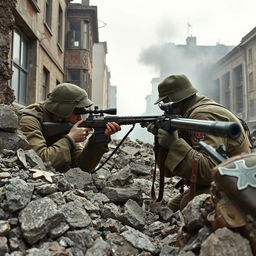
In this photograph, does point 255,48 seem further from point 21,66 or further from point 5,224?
point 5,224

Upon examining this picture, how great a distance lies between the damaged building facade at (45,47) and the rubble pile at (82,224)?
20.9 ft

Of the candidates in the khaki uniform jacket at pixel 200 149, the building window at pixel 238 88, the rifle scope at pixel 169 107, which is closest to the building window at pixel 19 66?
the rifle scope at pixel 169 107

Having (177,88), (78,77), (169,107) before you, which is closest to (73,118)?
(177,88)

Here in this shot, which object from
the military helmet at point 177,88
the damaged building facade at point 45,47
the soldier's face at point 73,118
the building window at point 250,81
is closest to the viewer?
the military helmet at point 177,88

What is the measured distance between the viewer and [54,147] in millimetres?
3418

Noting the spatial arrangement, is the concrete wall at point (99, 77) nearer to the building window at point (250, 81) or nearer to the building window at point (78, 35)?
the building window at point (78, 35)

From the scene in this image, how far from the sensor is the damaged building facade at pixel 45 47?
8.94 m

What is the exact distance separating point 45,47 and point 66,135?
27.4 feet

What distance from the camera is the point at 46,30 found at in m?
11.5

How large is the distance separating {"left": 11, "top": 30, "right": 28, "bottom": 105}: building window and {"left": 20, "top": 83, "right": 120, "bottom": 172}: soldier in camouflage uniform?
17.7ft

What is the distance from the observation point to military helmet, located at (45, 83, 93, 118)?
3609 millimetres

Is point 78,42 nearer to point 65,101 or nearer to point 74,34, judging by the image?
point 74,34

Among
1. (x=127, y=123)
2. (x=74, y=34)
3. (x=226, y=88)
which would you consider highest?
(x=226, y=88)

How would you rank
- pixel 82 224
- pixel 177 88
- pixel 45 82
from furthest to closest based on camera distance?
1. pixel 45 82
2. pixel 177 88
3. pixel 82 224
